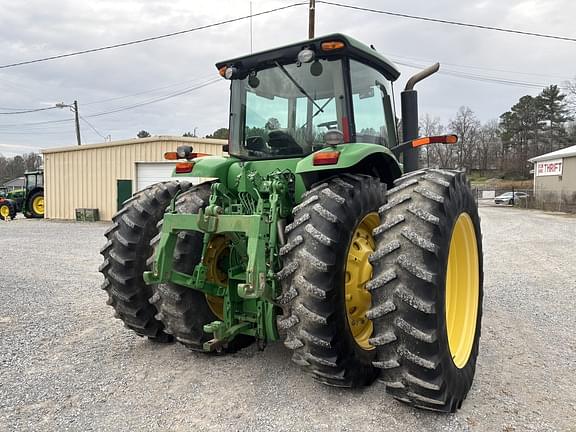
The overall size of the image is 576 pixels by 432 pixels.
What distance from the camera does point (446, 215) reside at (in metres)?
2.74

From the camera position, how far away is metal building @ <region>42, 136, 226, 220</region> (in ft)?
57.8

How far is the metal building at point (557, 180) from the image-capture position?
2769 centimetres

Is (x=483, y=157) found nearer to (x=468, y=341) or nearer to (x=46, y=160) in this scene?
(x=46, y=160)

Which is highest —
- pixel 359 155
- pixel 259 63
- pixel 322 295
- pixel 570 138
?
pixel 570 138

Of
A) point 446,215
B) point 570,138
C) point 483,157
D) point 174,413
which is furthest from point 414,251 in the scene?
point 483,157

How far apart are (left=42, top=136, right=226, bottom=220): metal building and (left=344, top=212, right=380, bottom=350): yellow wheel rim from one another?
13.4 meters

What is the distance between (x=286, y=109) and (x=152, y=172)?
15.1 metres

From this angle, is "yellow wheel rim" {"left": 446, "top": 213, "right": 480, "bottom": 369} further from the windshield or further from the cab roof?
the cab roof

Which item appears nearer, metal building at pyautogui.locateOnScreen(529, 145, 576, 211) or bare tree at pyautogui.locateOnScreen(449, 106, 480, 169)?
metal building at pyautogui.locateOnScreen(529, 145, 576, 211)

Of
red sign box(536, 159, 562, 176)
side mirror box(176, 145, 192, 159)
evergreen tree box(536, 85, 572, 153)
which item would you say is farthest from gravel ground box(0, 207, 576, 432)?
evergreen tree box(536, 85, 572, 153)

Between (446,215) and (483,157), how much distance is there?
67196mm

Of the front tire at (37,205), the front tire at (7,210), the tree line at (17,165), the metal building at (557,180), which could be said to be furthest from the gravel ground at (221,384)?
the tree line at (17,165)

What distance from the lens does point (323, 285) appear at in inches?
109

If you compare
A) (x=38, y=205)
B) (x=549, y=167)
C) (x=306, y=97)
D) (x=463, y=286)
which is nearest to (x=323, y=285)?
(x=463, y=286)
